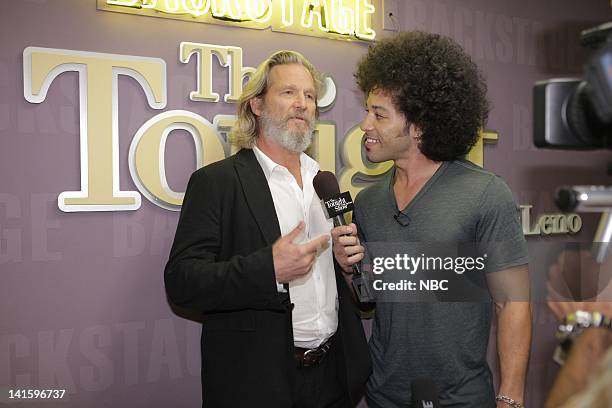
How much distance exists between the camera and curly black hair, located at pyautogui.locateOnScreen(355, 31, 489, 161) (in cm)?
227

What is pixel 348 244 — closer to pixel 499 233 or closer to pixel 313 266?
pixel 313 266

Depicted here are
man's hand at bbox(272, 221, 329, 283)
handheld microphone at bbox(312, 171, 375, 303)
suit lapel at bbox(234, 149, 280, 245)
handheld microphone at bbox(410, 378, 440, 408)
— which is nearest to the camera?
handheld microphone at bbox(410, 378, 440, 408)

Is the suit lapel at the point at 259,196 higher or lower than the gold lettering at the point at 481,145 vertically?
lower

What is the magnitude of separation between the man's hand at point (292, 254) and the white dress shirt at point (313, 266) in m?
0.20

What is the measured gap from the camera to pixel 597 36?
1006 millimetres

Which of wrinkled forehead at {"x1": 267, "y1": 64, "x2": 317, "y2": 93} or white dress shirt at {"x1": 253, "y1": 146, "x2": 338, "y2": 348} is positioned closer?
white dress shirt at {"x1": 253, "y1": 146, "x2": 338, "y2": 348}

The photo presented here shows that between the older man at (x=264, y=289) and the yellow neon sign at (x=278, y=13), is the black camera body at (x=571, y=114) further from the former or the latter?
the yellow neon sign at (x=278, y=13)

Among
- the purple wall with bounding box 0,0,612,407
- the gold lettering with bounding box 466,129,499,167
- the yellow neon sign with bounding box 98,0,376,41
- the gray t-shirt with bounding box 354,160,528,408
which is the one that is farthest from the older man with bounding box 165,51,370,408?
the gold lettering with bounding box 466,129,499,167

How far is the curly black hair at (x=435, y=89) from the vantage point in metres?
2.27

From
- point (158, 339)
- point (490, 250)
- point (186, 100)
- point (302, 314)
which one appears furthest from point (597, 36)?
point (158, 339)

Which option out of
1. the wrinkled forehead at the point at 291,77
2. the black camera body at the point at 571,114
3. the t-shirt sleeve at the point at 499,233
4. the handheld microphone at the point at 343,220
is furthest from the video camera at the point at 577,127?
the wrinkled forehead at the point at 291,77

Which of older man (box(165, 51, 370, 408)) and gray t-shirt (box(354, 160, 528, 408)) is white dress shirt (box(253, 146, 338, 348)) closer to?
older man (box(165, 51, 370, 408))

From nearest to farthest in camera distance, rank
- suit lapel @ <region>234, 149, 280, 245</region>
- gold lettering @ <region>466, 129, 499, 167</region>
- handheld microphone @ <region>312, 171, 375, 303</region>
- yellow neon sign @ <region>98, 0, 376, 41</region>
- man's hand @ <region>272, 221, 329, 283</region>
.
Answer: man's hand @ <region>272, 221, 329, 283</region>
handheld microphone @ <region>312, 171, 375, 303</region>
suit lapel @ <region>234, 149, 280, 245</region>
yellow neon sign @ <region>98, 0, 376, 41</region>
gold lettering @ <region>466, 129, 499, 167</region>

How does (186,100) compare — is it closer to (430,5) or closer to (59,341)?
(59,341)
